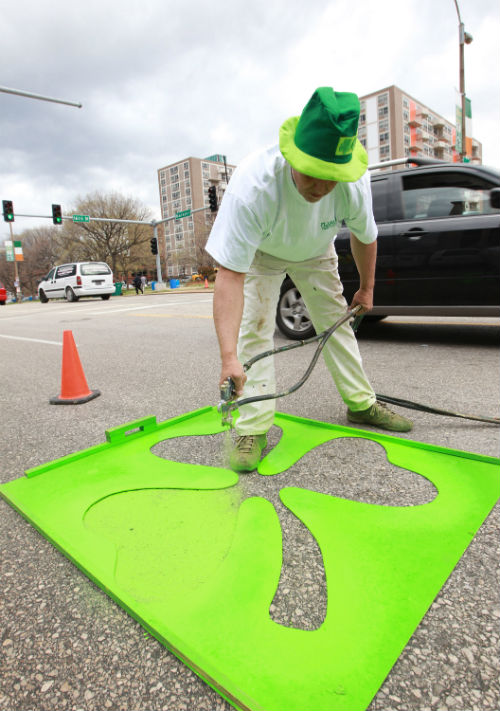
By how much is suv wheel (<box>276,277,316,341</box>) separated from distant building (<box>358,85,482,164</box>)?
269 feet

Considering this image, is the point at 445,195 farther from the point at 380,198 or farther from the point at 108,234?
the point at 108,234

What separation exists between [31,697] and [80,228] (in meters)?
45.7

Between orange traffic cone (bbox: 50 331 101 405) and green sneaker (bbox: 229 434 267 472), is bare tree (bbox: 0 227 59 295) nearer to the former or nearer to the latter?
orange traffic cone (bbox: 50 331 101 405)

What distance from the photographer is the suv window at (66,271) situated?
19.4 meters

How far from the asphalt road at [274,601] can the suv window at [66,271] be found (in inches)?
633

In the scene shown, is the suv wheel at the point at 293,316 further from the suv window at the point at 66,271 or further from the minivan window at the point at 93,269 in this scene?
the suv window at the point at 66,271

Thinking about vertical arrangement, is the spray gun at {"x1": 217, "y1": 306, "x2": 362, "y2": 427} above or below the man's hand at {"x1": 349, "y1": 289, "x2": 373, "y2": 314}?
below

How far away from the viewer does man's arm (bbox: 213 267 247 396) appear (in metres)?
1.75

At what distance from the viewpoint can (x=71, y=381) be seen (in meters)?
3.65

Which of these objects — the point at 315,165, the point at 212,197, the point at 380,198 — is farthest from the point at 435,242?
the point at 212,197

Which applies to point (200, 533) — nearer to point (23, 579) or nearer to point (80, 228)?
point (23, 579)

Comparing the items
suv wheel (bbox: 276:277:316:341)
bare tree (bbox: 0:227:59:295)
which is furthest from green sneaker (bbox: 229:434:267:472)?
bare tree (bbox: 0:227:59:295)

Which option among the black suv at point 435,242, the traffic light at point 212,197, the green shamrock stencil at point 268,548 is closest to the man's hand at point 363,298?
the green shamrock stencil at point 268,548

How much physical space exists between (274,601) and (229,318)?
1.01 meters
